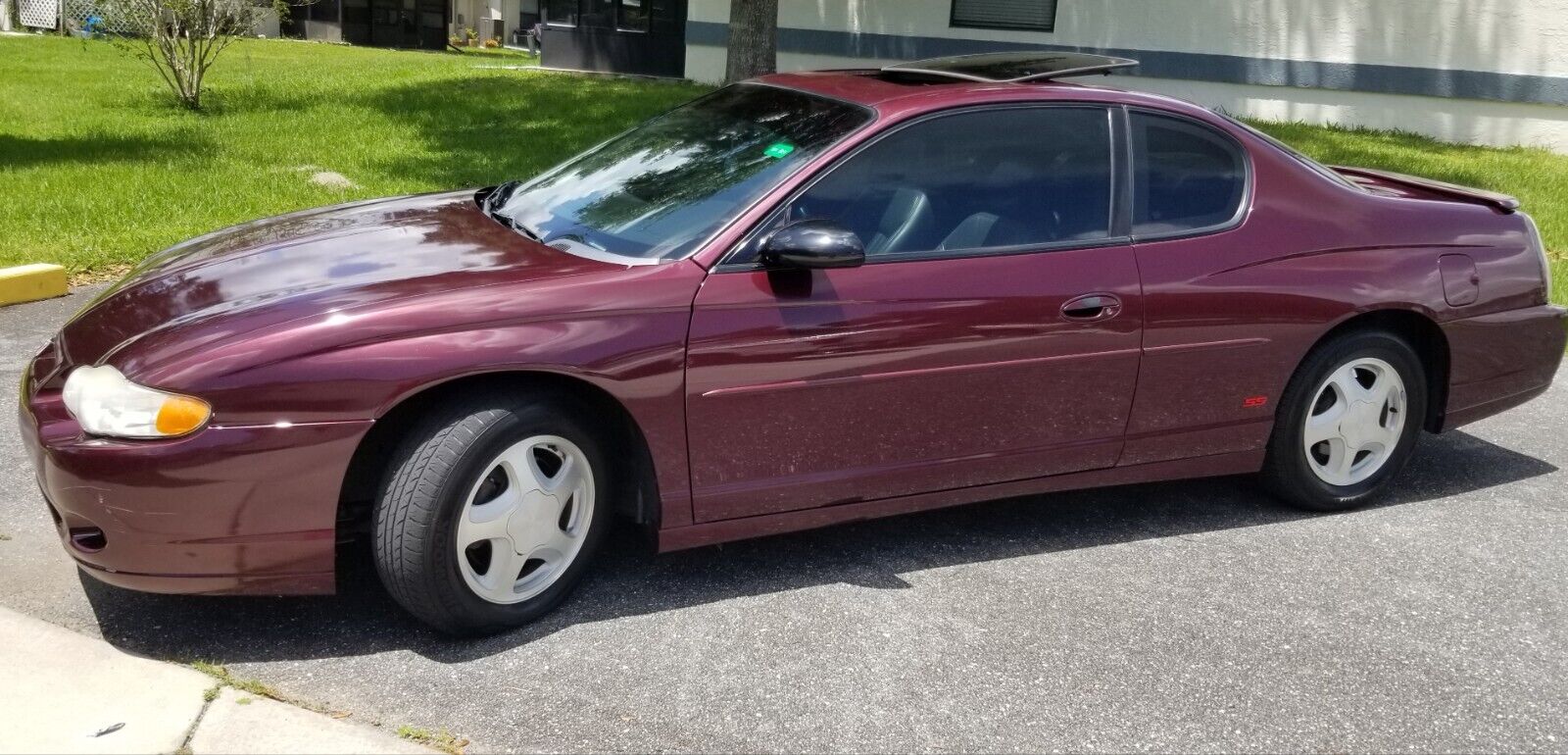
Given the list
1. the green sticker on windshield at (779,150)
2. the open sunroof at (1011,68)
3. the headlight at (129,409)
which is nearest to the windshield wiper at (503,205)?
the green sticker on windshield at (779,150)

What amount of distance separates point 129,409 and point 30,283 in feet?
14.0

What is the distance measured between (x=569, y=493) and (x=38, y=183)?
24.7ft

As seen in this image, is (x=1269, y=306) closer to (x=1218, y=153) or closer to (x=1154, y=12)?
(x=1218, y=153)

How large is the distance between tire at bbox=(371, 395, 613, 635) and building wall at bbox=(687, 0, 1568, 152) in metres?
13.2

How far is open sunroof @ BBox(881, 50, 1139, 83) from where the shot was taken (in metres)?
4.35

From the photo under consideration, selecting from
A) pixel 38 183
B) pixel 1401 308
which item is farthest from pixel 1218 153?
pixel 38 183

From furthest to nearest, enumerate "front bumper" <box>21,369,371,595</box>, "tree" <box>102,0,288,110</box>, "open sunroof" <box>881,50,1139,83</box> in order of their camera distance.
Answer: "tree" <box>102,0,288,110</box> → "open sunroof" <box>881,50,1139,83</box> → "front bumper" <box>21,369,371,595</box>

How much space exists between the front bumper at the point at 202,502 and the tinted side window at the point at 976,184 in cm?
146

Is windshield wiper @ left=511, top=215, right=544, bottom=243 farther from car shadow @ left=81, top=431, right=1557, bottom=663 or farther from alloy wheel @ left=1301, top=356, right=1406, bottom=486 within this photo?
alloy wheel @ left=1301, top=356, right=1406, bottom=486

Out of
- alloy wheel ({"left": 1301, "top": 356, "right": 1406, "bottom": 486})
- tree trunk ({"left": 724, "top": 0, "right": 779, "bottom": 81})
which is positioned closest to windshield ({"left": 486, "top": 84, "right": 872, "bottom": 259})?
A: alloy wheel ({"left": 1301, "top": 356, "right": 1406, "bottom": 486})

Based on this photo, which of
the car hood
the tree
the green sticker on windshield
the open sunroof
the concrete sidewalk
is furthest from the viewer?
the tree

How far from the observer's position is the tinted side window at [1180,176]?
13.7ft

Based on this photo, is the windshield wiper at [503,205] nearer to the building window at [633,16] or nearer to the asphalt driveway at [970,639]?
the asphalt driveway at [970,639]

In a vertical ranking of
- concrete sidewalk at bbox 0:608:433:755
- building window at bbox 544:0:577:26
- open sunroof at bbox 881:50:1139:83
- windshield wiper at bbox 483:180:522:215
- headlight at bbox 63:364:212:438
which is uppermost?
building window at bbox 544:0:577:26
